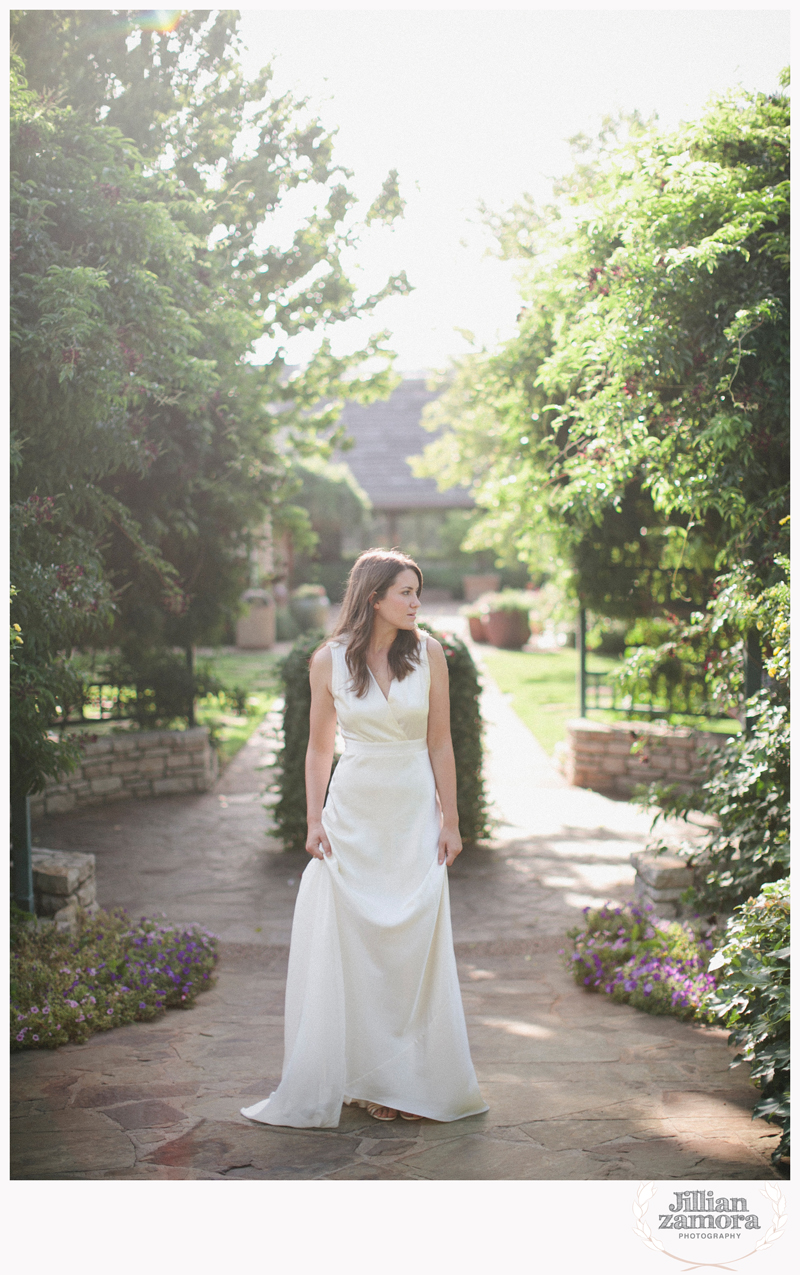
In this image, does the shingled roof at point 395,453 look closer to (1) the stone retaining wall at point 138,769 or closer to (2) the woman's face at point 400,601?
(1) the stone retaining wall at point 138,769

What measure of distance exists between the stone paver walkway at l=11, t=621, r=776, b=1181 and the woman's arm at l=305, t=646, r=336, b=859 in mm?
936

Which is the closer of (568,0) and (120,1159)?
(120,1159)

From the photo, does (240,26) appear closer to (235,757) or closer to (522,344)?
(522,344)

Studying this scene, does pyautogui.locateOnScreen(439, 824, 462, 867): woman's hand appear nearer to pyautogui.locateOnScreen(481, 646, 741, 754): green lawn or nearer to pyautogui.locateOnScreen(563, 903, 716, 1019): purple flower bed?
pyautogui.locateOnScreen(563, 903, 716, 1019): purple flower bed

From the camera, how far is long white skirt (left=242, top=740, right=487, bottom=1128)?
3178 mm

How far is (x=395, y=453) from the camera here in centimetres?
3052

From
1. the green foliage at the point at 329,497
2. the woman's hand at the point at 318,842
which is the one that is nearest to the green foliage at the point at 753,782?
the woman's hand at the point at 318,842

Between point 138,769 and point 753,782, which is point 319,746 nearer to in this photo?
point 753,782

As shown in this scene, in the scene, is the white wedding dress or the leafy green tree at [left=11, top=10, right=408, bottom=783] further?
the leafy green tree at [left=11, top=10, right=408, bottom=783]

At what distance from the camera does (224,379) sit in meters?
6.12

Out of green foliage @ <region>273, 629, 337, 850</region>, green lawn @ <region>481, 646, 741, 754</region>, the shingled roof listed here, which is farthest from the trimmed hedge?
the shingled roof

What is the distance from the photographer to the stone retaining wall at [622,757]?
26.5 ft
